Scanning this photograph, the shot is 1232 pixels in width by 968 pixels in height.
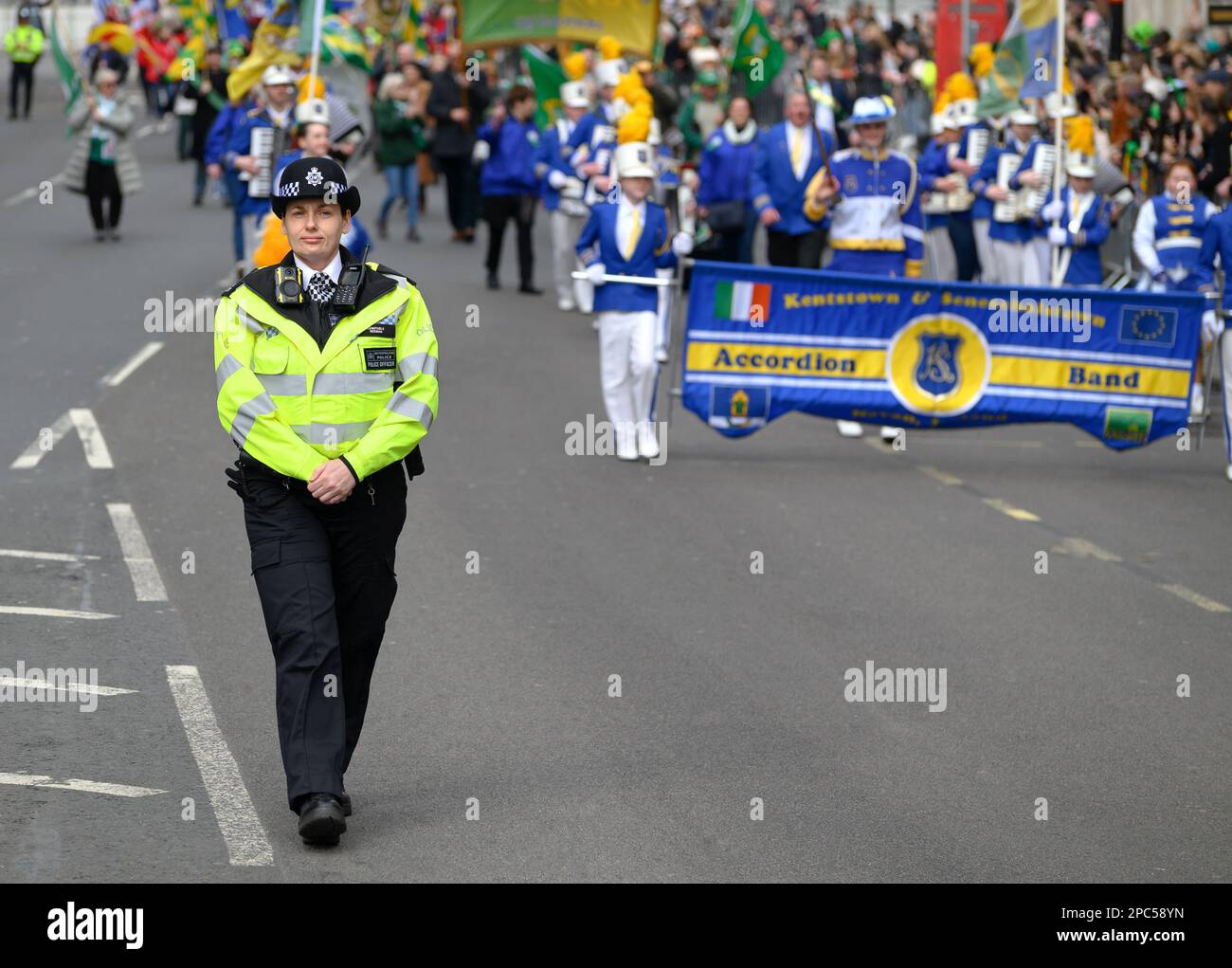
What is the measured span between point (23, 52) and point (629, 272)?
28.0 meters

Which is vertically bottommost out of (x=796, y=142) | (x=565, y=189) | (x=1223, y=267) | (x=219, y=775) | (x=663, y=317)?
(x=663, y=317)

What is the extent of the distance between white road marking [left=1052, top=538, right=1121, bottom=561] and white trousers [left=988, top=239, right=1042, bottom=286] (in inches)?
280

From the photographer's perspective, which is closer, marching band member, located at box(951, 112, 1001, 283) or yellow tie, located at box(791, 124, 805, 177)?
yellow tie, located at box(791, 124, 805, 177)

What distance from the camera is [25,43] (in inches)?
1501

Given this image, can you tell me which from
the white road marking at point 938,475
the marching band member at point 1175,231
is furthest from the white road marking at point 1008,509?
the marching band member at point 1175,231

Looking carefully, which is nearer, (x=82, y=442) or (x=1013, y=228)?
(x=82, y=442)

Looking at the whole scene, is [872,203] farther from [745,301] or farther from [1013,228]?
[1013,228]

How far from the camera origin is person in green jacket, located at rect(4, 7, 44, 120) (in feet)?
124

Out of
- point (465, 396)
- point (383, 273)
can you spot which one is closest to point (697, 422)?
point (465, 396)

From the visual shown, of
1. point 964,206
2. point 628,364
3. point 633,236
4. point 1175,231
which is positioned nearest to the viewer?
point 633,236

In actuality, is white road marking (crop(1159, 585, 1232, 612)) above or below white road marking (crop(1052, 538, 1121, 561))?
above

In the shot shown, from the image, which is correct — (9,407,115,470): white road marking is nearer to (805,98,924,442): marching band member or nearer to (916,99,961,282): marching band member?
(805,98,924,442): marching band member

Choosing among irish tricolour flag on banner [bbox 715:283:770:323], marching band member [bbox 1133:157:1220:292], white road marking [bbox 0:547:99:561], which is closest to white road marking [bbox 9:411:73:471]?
white road marking [bbox 0:547:99:561]

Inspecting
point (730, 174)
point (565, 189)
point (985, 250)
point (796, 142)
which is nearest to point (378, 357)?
point (796, 142)
